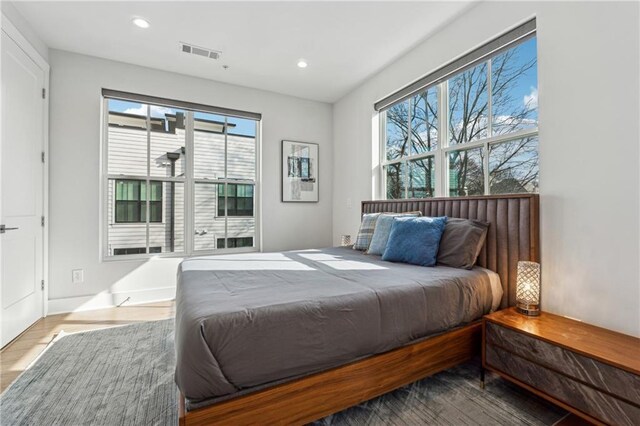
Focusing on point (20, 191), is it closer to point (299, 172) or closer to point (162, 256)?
point (162, 256)

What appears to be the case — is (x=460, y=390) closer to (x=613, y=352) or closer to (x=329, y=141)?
(x=613, y=352)

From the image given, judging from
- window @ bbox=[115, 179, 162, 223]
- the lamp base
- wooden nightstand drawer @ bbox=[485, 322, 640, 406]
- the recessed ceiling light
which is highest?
the recessed ceiling light

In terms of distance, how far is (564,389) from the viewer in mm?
1366

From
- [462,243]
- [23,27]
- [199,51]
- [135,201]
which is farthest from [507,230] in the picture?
[23,27]

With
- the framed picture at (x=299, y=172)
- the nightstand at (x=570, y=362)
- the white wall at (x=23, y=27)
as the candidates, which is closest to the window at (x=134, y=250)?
the framed picture at (x=299, y=172)

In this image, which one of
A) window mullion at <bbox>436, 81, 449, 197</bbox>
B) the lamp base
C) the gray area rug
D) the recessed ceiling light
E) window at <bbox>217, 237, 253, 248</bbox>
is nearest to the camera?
the gray area rug

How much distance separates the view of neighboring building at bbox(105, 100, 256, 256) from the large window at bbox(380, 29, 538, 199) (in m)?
2.10

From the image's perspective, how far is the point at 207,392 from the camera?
3.60 feet

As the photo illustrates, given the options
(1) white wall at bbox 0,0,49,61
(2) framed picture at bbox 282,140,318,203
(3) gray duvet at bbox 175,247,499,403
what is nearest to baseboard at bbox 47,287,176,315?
(3) gray duvet at bbox 175,247,499,403

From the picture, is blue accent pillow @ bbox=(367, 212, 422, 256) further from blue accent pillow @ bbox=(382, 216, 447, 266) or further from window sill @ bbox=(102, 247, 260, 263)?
window sill @ bbox=(102, 247, 260, 263)

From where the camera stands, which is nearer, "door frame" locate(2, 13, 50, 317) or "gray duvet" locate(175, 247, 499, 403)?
"gray duvet" locate(175, 247, 499, 403)

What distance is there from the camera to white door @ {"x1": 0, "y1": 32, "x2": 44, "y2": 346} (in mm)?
2311

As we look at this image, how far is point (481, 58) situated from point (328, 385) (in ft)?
8.71

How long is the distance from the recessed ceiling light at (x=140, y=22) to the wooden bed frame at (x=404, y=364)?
302cm
